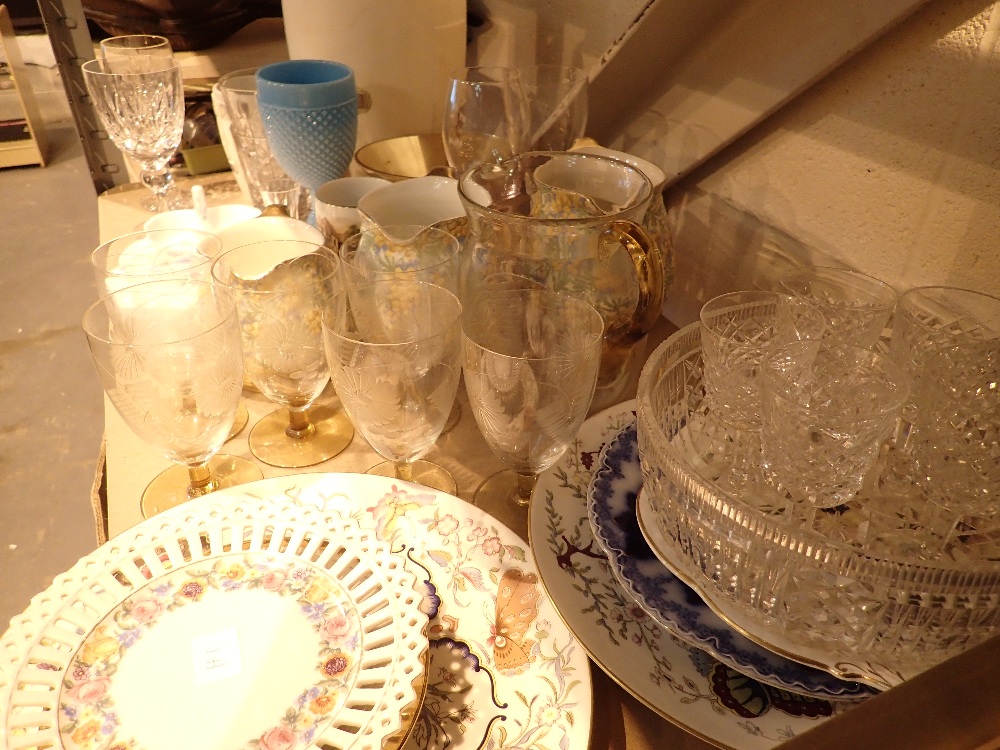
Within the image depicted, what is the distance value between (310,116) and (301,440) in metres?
0.34

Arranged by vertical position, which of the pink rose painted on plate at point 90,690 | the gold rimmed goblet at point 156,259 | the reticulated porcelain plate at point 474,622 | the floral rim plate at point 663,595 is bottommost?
the reticulated porcelain plate at point 474,622

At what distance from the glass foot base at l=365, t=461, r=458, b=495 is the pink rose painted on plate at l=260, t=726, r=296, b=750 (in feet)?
0.76

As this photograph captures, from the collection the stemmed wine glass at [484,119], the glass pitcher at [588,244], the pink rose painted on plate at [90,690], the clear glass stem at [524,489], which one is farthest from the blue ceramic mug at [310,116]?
the pink rose painted on plate at [90,690]

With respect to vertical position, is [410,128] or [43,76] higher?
[410,128]

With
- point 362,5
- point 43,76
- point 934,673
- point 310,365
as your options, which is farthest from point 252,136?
point 43,76

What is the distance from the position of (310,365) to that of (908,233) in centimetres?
47

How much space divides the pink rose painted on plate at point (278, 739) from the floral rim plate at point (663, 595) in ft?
0.61

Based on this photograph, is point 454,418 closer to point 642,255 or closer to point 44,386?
point 642,255

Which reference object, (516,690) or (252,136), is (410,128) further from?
(516,690)

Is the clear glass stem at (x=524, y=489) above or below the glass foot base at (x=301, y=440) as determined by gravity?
above

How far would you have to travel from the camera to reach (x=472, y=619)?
0.44 metres

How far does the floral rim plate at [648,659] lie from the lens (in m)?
0.36

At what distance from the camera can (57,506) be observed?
137 centimetres

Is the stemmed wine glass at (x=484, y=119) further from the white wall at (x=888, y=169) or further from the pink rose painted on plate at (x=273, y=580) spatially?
the pink rose painted on plate at (x=273, y=580)
